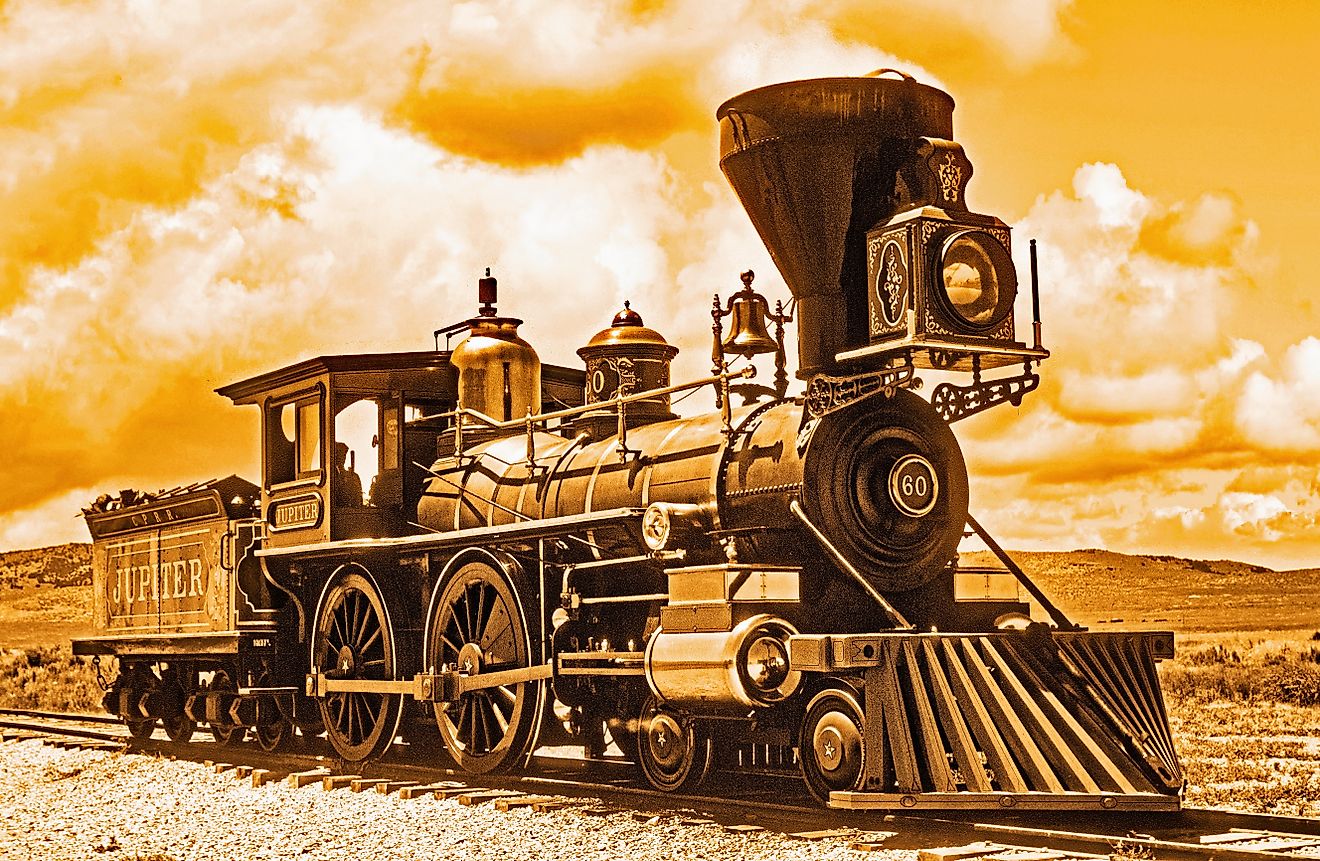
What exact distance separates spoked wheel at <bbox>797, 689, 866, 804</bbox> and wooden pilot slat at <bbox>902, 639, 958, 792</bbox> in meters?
0.32

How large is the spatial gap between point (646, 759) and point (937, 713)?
107 inches

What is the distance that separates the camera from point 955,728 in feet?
27.6

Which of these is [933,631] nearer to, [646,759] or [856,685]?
[856,685]

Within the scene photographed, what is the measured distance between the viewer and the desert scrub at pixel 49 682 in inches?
909

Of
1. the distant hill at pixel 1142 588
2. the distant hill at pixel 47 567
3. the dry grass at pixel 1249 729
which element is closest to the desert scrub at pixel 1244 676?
the dry grass at pixel 1249 729

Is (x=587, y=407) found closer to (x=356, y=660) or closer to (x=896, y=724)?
(x=356, y=660)

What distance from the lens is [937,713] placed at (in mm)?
8555

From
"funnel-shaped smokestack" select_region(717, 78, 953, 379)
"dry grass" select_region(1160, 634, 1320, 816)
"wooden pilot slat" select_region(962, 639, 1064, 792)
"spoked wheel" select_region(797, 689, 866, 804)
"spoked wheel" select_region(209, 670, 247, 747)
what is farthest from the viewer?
"spoked wheel" select_region(209, 670, 247, 747)

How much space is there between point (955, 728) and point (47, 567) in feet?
259

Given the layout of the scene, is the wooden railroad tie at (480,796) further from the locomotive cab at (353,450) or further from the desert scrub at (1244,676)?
the desert scrub at (1244,676)

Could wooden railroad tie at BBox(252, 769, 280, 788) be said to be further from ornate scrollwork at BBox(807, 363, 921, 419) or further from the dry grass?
the dry grass

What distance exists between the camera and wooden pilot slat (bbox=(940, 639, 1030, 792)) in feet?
27.0

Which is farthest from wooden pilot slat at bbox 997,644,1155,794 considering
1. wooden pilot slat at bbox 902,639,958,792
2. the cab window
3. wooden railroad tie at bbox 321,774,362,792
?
the cab window

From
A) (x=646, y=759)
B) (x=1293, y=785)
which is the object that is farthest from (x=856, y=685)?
(x=1293, y=785)
